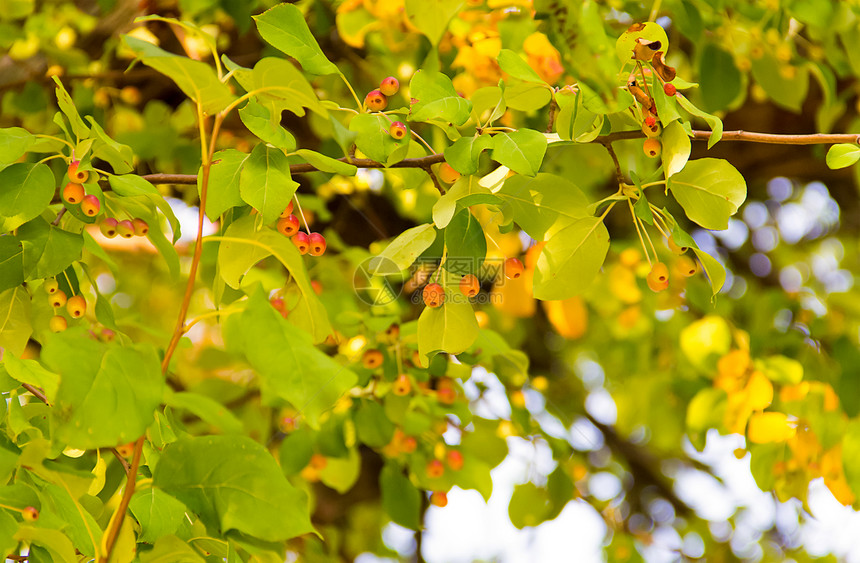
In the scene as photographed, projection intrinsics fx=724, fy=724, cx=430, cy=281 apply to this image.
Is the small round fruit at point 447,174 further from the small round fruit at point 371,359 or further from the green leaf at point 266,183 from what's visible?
the small round fruit at point 371,359

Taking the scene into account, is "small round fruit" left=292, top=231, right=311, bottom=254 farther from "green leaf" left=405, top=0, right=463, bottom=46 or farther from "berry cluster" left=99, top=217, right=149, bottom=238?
"green leaf" left=405, top=0, right=463, bottom=46

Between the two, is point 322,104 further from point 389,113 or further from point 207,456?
point 207,456

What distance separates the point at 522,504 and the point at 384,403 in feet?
1.30

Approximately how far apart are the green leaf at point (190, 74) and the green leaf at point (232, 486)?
29 cm

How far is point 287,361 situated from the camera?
558 mm

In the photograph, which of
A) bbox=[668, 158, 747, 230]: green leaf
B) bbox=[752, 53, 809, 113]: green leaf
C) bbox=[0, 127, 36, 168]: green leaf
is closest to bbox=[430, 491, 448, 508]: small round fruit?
bbox=[668, 158, 747, 230]: green leaf

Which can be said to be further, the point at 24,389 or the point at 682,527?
the point at 682,527

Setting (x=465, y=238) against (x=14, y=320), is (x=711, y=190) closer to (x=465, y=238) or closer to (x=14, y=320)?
(x=465, y=238)

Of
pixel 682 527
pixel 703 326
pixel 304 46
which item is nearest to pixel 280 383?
pixel 304 46

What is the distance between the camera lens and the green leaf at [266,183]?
0.64m

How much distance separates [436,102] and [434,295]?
0.60 ft

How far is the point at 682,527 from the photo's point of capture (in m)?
2.52

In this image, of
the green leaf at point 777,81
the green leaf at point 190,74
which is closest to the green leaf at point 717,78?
the green leaf at point 777,81

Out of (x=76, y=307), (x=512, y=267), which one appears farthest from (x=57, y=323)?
(x=512, y=267)
